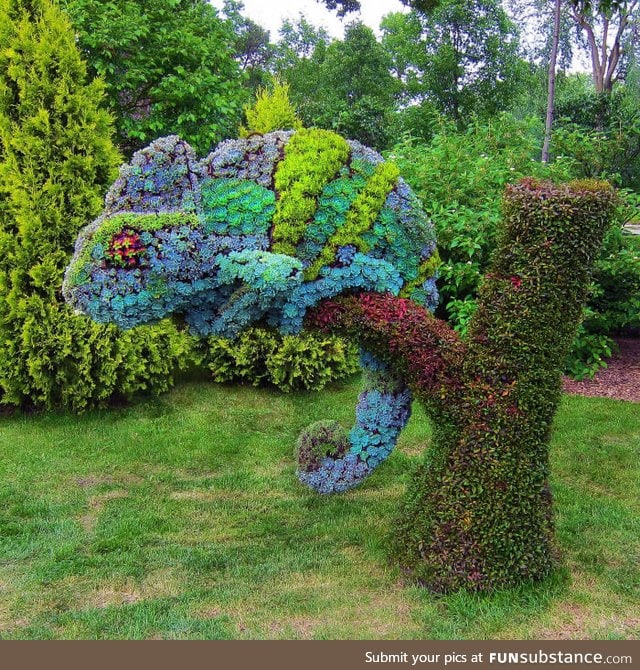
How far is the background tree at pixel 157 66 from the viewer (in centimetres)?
812

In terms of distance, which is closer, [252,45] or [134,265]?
[134,265]

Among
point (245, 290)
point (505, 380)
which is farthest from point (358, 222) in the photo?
point (505, 380)

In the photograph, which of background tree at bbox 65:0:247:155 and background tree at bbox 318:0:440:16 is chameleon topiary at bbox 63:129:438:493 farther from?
background tree at bbox 318:0:440:16

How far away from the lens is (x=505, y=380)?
12.0 feet

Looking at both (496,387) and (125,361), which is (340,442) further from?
(125,361)

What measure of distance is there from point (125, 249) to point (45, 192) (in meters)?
3.76

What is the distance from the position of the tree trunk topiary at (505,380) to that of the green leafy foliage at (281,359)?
4.00 meters

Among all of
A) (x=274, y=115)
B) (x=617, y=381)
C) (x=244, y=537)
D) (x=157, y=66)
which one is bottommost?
(x=244, y=537)

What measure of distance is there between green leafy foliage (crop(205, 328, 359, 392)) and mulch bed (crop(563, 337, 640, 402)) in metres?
2.97

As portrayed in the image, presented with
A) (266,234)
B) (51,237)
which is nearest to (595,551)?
(266,234)

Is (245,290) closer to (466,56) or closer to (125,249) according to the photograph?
(125,249)

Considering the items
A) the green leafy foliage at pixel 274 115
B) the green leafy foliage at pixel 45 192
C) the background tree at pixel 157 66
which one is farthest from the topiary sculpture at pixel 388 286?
the background tree at pixel 157 66

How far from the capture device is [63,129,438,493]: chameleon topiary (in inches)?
138

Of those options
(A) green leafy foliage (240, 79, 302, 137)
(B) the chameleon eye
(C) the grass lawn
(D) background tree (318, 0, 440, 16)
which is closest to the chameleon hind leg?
(C) the grass lawn
